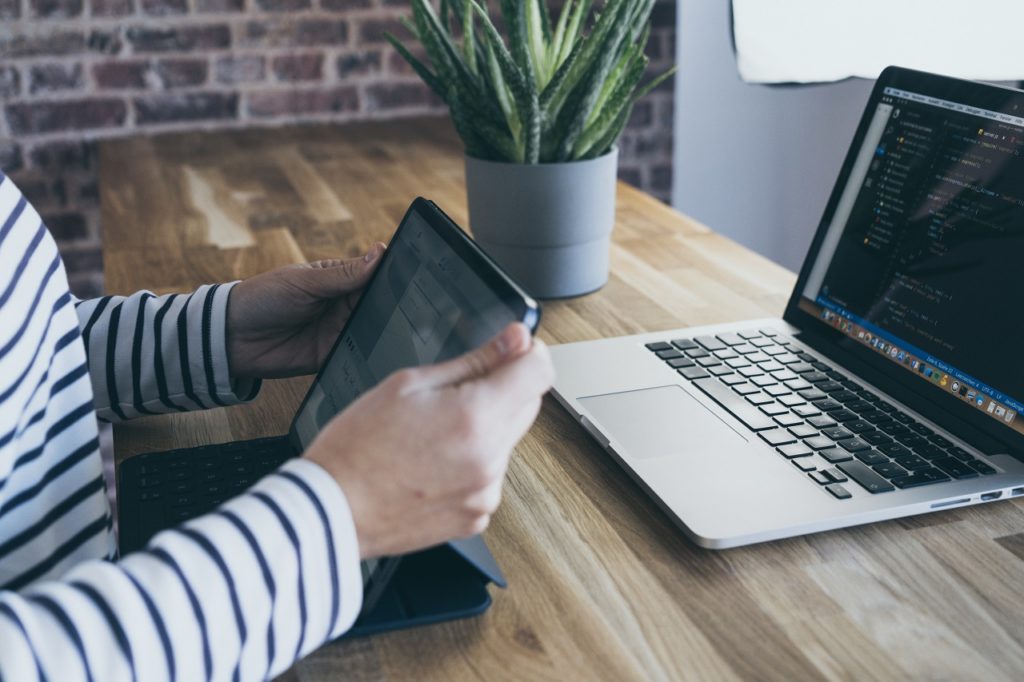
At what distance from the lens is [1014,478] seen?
29.3 inches

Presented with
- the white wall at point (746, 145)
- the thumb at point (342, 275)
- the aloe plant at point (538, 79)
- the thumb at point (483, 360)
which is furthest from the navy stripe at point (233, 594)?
the white wall at point (746, 145)

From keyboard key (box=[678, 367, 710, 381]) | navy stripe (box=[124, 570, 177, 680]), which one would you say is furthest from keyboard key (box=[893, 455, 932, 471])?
navy stripe (box=[124, 570, 177, 680])

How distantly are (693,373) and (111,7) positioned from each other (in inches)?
68.5

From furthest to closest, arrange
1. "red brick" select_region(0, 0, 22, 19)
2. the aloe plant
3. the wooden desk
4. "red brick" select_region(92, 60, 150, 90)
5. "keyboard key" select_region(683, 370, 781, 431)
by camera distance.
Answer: "red brick" select_region(92, 60, 150, 90) → "red brick" select_region(0, 0, 22, 19) → the aloe plant → "keyboard key" select_region(683, 370, 781, 431) → the wooden desk

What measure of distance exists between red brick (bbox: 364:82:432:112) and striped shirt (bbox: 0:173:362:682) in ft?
5.69

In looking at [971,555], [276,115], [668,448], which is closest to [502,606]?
[668,448]

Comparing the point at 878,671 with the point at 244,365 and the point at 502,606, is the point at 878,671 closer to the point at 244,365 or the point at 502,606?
the point at 502,606

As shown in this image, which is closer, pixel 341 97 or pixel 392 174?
pixel 392 174

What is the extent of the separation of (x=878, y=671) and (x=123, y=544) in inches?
20.1

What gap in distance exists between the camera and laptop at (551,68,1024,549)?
2.41 ft

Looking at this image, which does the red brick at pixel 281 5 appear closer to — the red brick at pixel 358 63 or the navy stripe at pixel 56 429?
the red brick at pixel 358 63

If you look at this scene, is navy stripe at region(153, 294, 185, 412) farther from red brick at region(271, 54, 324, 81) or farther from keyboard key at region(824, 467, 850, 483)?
red brick at region(271, 54, 324, 81)

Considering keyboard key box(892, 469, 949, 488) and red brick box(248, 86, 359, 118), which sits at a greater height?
red brick box(248, 86, 359, 118)

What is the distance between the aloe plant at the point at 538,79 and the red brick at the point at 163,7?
119cm
